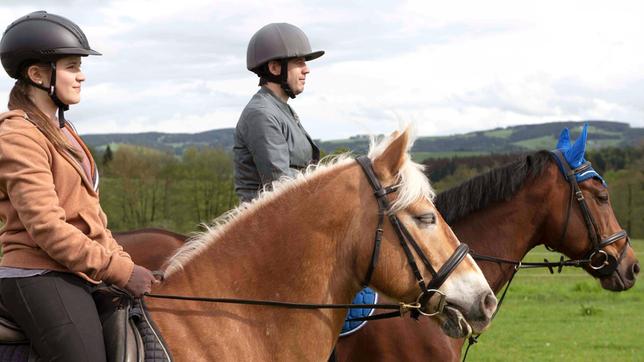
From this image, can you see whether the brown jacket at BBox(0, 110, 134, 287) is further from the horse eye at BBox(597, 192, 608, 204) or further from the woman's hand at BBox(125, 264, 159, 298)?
the horse eye at BBox(597, 192, 608, 204)

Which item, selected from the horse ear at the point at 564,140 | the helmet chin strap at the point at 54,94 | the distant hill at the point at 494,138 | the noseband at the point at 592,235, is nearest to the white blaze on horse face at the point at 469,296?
the helmet chin strap at the point at 54,94

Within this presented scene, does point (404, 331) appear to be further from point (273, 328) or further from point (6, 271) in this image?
point (6, 271)

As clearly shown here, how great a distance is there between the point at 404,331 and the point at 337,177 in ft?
8.25

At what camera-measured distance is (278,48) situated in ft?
18.9

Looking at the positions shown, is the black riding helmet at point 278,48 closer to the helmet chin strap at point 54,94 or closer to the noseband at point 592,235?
the helmet chin strap at point 54,94

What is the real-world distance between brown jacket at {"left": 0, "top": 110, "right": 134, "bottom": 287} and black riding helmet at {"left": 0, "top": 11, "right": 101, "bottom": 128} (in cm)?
31

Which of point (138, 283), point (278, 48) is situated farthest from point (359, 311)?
point (138, 283)

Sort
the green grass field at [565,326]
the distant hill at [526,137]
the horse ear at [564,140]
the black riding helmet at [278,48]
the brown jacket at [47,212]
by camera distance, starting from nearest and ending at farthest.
Result: the brown jacket at [47,212]
the black riding helmet at [278,48]
the horse ear at [564,140]
the green grass field at [565,326]
the distant hill at [526,137]

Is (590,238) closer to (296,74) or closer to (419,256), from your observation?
(296,74)

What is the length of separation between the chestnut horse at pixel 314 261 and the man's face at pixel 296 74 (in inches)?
70.8

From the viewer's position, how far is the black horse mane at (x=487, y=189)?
22.9 feet

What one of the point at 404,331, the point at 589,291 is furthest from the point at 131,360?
the point at 589,291

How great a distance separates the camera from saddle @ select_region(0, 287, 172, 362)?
3.59m

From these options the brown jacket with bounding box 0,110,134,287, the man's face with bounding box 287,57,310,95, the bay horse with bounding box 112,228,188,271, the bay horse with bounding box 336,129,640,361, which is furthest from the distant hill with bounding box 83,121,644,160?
the brown jacket with bounding box 0,110,134,287
